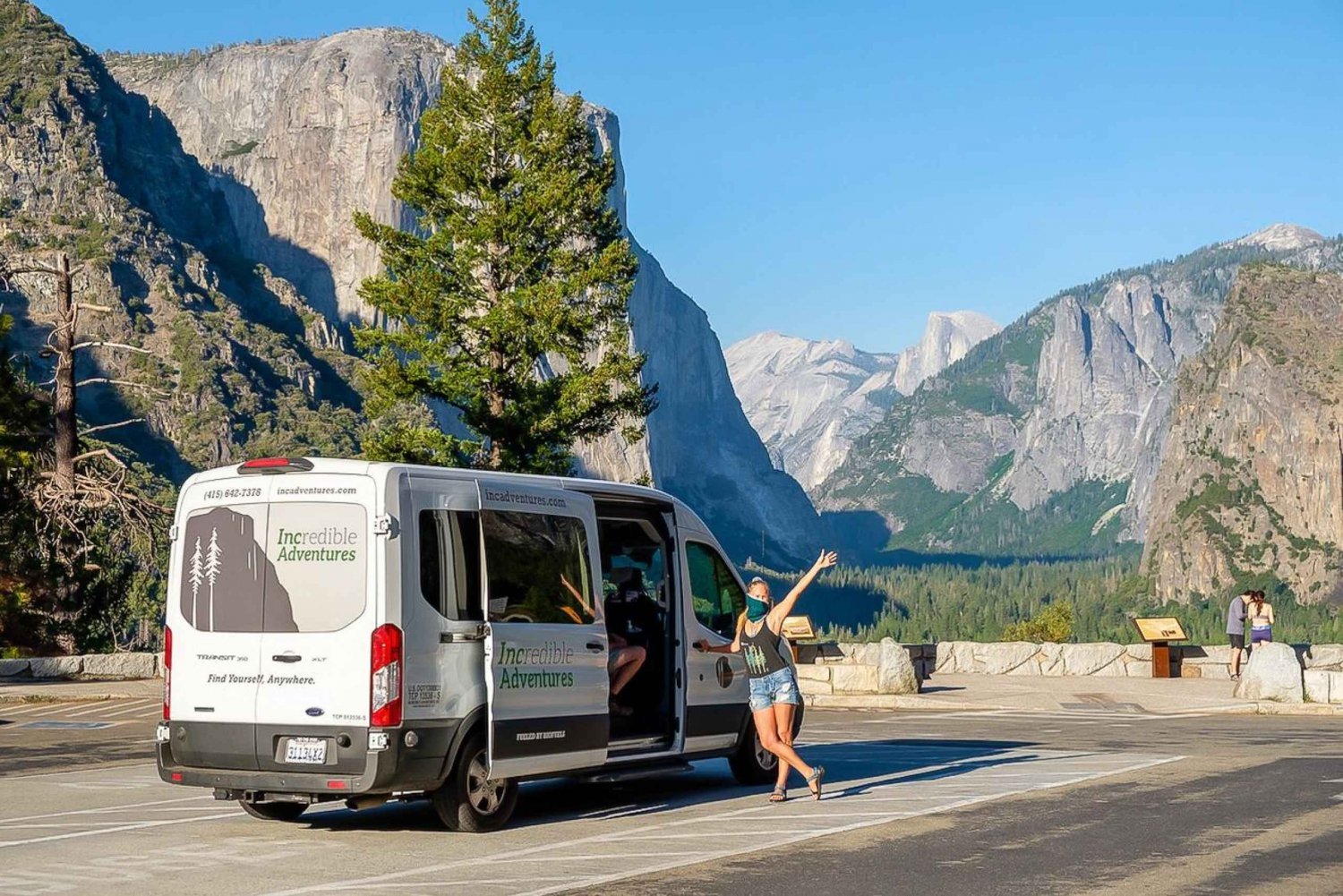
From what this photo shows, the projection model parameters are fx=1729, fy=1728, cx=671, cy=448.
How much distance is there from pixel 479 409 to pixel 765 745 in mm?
29528

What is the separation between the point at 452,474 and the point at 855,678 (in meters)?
17.7

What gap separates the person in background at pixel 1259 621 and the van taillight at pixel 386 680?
23.0 meters

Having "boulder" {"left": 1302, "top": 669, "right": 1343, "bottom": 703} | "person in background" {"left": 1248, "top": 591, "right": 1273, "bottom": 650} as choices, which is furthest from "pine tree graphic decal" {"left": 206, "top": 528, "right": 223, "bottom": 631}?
"person in background" {"left": 1248, "top": 591, "right": 1273, "bottom": 650}

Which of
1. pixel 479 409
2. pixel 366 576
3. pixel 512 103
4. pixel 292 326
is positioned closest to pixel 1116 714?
pixel 366 576

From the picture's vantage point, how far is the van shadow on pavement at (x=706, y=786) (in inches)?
531

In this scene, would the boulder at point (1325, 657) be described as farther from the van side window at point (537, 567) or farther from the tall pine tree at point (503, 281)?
the van side window at point (537, 567)

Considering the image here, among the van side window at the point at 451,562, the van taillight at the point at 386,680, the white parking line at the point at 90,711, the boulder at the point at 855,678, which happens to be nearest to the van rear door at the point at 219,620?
the van taillight at the point at 386,680

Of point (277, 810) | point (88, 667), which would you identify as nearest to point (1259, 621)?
point (88, 667)

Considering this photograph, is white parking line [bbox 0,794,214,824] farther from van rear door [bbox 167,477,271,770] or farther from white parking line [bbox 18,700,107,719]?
white parking line [bbox 18,700,107,719]

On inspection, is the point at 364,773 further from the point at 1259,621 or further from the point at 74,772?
the point at 1259,621

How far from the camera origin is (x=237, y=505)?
12.2 metres

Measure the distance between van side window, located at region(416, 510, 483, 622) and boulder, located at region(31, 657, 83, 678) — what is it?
22156 millimetres

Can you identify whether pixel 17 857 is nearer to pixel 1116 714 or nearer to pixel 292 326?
pixel 1116 714

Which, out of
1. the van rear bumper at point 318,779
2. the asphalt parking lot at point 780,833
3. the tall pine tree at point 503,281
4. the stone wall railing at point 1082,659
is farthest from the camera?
the tall pine tree at point 503,281
